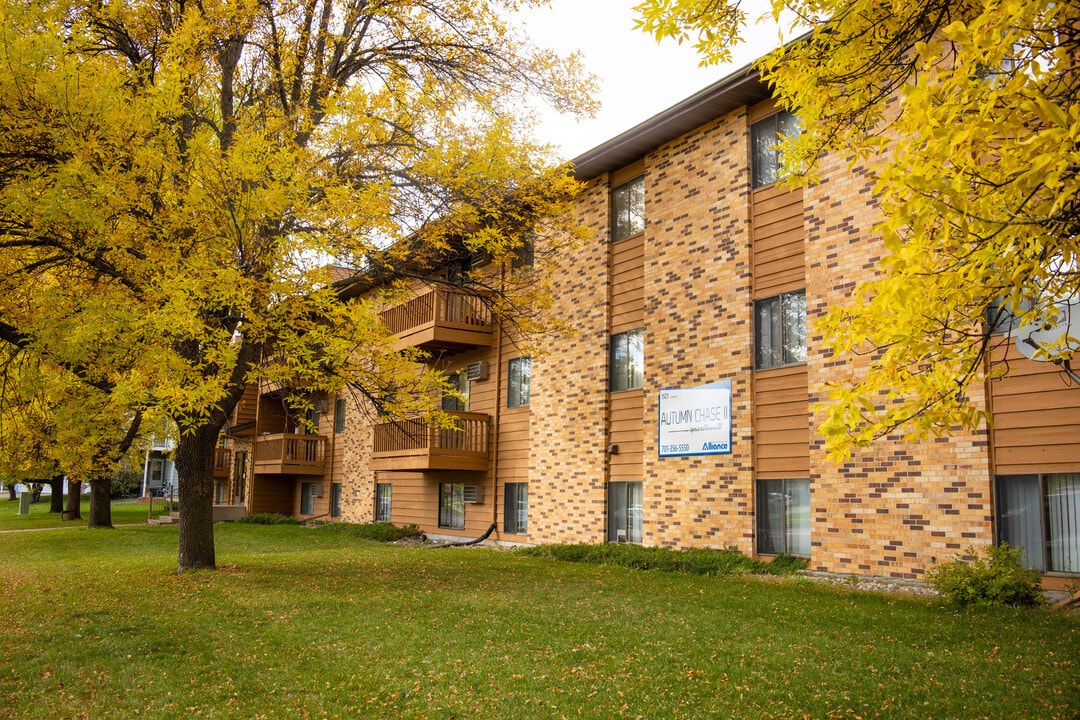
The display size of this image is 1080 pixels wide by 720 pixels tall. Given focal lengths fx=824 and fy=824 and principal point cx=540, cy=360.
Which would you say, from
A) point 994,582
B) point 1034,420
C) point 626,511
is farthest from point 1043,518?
point 626,511

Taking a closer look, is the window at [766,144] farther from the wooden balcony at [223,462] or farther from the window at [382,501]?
the wooden balcony at [223,462]

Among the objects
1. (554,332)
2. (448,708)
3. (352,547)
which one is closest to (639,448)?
(554,332)

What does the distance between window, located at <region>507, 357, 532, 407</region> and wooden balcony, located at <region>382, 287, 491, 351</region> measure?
4.06ft

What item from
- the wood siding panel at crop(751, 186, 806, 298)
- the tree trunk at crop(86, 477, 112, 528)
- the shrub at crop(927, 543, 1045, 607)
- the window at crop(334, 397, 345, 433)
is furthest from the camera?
the window at crop(334, 397, 345, 433)

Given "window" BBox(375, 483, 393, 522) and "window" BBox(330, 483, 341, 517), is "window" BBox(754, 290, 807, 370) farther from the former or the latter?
"window" BBox(330, 483, 341, 517)

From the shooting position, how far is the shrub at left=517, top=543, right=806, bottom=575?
41.9 ft

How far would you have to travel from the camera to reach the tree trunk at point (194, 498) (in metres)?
13.5

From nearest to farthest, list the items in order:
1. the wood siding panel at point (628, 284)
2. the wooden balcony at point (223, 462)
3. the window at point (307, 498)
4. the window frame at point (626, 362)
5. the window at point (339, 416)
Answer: the window frame at point (626, 362) → the wood siding panel at point (628, 284) → the window at point (339, 416) → the window at point (307, 498) → the wooden balcony at point (223, 462)

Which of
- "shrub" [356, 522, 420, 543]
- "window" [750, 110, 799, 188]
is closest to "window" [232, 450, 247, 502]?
"shrub" [356, 522, 420, 543]

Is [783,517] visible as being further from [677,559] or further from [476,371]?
[476,371]

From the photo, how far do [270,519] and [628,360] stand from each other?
18.8 metres

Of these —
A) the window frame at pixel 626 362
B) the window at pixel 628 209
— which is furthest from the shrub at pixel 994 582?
the window at pixel 628 209

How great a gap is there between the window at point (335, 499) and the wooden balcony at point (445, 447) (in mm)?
7894

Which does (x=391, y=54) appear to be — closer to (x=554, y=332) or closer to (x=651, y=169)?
(x=651, y=169)
